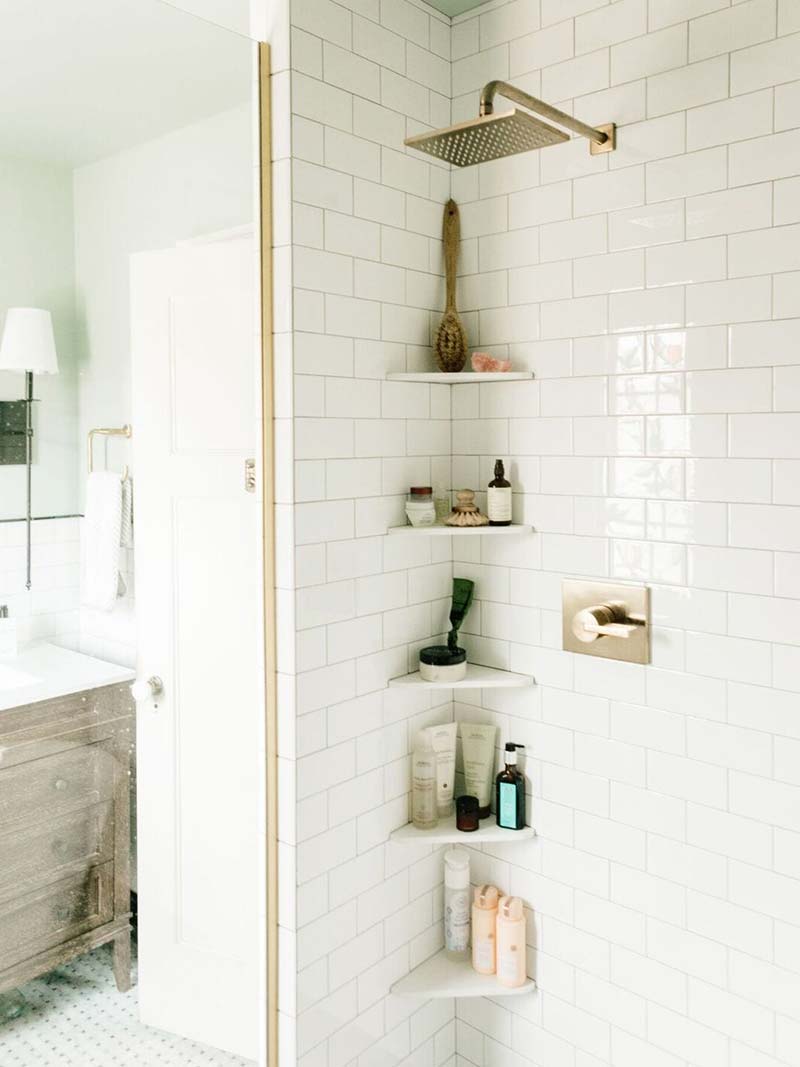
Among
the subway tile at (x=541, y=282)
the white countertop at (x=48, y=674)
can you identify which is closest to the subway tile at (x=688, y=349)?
the subway tile at (x=541, y=282)

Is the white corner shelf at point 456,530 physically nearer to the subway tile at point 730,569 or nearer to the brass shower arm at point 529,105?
the subway tile at point 730,569

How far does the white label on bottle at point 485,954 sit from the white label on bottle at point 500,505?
0.98 metres

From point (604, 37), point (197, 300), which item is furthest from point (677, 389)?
point (197, 300)

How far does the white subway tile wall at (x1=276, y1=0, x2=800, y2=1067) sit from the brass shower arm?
148 millimetres

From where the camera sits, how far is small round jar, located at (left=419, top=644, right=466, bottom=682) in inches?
76.9

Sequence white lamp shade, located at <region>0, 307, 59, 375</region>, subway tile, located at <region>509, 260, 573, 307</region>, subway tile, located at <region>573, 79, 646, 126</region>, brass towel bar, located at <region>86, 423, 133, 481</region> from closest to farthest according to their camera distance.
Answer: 1. white lamp shade, located at <region>0, 307, 59, 375</region>
2. brass towel bar, located at <region>86, 423, 133, 481</region>
3. subway tile, located at <region>573, 79, 646, 126</region>
4. subway tile, located at <region>509, 260, 573, 307</region>

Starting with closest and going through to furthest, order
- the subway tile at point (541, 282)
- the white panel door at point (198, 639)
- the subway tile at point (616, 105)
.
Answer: the white panel door at point (198, 639)
the subway tile at point (616, 105)
the subway tile at point (541, 282)

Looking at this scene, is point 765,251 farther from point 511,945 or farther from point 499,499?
point 511,945

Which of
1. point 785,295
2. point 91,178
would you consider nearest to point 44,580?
point 91,178

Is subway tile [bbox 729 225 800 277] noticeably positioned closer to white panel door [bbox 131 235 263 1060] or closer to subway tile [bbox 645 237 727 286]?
subway tile [bbox 645 237 727 286]

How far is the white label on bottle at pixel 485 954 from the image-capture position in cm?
203

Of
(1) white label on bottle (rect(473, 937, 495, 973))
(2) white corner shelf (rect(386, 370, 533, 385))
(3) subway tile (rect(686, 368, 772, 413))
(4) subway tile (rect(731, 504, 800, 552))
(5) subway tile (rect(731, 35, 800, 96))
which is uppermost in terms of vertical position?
(5) subway tile (rect(731, 35, 800, 96))

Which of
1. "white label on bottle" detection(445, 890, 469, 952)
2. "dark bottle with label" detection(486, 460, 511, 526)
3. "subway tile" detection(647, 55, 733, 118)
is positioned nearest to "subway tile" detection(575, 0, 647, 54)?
"subway tile" detection(647, 55, 733, 118)

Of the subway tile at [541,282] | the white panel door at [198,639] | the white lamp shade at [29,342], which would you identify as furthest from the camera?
the subway tile at [541,282]
